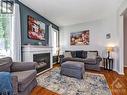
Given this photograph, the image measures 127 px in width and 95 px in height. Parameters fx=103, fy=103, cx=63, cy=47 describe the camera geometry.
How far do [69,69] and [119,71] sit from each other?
6.67 ft

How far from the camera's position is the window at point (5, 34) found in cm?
298

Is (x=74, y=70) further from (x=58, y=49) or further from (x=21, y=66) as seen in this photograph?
(x=58, y=49)

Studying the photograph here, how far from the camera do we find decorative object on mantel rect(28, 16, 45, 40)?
4.05 m

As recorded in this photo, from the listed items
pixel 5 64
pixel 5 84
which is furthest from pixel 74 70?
pixel 5 84

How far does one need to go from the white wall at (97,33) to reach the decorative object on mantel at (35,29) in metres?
2.24

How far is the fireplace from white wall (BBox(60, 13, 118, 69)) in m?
2.31

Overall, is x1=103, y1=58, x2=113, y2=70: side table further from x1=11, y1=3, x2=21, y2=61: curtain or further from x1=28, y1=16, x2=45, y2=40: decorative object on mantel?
x1=11, y1=3, x2=21, y2=61: curtain

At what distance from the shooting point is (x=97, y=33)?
5.79 meters

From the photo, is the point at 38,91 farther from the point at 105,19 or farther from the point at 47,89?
the point at 105,19

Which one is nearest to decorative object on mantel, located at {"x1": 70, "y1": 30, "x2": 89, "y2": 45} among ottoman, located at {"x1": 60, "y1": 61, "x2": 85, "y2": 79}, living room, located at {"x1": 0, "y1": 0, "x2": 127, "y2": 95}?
living room, located at {"x1": 0, "y1": 0, "x2": 127, "y2": 95}

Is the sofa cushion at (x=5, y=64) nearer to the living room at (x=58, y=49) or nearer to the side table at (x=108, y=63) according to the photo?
the living room at (x=58, y=49)

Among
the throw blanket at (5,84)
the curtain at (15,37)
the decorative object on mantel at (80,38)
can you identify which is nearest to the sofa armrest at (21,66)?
the curtain at (15,37)

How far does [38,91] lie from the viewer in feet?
8.27

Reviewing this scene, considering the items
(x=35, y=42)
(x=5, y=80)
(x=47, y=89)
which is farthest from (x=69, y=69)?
(x=5, y=80)
